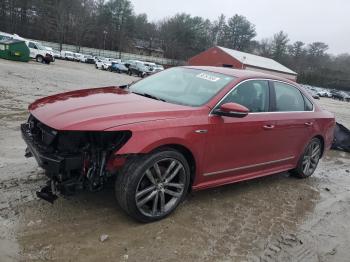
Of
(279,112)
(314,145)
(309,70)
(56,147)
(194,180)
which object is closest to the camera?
(56,147)

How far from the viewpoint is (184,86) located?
4.98 meters

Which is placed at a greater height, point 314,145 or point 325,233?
point 314,145

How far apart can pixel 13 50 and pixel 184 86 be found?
94.6ft

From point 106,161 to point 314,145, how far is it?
4120mm

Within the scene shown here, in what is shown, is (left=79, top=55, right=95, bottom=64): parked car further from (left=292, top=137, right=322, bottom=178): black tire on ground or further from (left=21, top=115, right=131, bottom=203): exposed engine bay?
(left=21, top=115, right=131, bottom=203): exposed engine bay

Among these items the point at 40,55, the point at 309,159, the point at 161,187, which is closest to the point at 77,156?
the point at 161,187

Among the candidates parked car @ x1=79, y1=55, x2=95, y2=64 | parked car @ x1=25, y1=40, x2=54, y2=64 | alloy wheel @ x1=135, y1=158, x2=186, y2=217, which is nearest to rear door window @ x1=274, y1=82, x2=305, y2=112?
alloy wheel @ x1=135, y1=158, x2=186, y2=217

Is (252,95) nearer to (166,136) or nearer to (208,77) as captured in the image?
(208,77)

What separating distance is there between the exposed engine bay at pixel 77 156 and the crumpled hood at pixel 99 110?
5.6 inches

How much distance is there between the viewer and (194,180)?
4477mm

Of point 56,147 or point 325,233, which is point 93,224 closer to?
point 56,147

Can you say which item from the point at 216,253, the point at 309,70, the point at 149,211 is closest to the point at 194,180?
the point at 149,211

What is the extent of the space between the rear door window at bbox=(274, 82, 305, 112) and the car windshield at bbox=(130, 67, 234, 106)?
3.23 ft

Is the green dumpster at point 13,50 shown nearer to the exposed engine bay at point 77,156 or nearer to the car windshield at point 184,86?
the car windshield at point 184,86
